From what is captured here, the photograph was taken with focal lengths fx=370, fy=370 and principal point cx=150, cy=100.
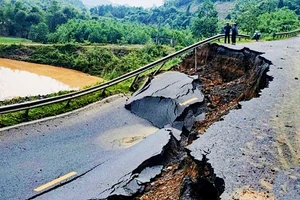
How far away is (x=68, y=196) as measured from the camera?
745 centimetres

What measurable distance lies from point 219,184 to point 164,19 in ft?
404

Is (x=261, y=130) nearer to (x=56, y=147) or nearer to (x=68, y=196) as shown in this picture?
(x=68, y=196)

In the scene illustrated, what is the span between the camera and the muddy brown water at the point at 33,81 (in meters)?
28.4

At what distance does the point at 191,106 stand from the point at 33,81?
24.7m

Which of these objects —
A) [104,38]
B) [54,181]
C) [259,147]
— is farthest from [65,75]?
[259,147]

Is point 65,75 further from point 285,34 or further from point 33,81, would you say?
point 285,34

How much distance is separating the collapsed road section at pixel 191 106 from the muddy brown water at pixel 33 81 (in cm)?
1175

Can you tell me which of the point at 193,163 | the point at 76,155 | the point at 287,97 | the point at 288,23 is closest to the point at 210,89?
the point at 287,97

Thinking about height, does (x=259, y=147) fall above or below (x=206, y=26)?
above

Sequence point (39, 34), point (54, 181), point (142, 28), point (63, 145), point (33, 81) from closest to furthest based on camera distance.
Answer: point (54, 181)
point (63, 145)
point (33, 81)
point (39, 34)
point (142, 28)

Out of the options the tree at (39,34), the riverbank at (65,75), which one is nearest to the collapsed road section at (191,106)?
the riverbank at (65,75)

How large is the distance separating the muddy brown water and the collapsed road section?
1175 cm

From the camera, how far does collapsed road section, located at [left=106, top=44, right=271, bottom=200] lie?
6.15m

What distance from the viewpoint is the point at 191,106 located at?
1192 centimetres
